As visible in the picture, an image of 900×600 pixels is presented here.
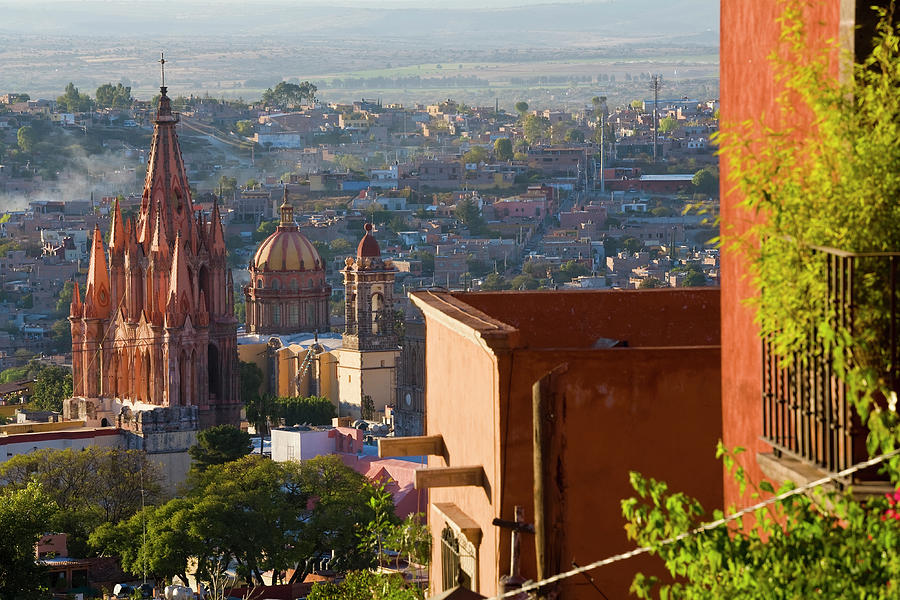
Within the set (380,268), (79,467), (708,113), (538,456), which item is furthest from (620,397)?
(708,113)

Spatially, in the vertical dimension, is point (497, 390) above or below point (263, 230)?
above

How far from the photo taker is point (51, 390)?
5856 cm

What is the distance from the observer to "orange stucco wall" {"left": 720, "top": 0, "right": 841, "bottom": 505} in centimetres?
484

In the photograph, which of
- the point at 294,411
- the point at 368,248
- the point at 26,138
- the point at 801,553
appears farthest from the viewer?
the point at 26,138

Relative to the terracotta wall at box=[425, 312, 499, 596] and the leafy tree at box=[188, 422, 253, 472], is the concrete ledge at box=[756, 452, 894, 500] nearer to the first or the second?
the terracotta wall at box=[425, 312, 499, 596]

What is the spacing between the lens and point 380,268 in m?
63.7

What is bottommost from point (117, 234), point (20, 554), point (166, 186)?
point (20, 554)

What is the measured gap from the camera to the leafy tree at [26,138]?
137 metres

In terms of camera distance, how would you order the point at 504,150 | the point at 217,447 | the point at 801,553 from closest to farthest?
the point at 801,553 → the point at 217,447 → the point at 504,150

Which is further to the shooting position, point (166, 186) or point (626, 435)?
point (166, 186)

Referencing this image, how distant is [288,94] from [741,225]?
174 m

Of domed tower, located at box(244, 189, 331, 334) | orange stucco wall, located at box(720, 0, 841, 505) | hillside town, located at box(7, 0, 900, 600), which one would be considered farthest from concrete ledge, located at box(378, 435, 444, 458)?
domed tower, located at box(244, 189, 331, 334)

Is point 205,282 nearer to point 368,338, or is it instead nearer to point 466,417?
point 368,338

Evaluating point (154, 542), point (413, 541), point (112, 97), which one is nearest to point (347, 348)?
point (154, 542)
